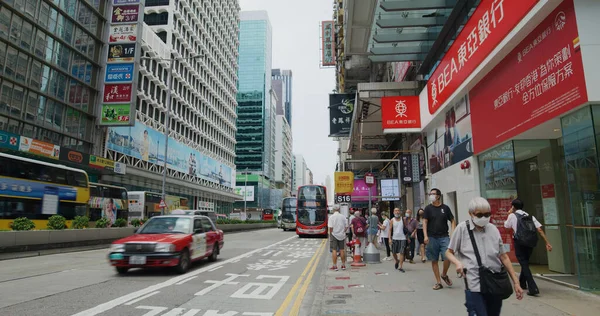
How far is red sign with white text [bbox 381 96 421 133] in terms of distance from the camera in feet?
49.9

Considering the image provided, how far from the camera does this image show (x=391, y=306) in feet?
19.4

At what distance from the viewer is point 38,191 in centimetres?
1678

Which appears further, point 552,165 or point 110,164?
point 110,164

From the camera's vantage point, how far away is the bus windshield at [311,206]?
28281mm

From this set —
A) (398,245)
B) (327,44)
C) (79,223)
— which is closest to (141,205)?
(79,223)

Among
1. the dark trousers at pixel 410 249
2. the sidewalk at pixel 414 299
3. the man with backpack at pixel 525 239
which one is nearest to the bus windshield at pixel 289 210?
the dark trousers at pixel 410 249

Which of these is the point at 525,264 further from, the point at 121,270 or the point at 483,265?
the point at 121,270

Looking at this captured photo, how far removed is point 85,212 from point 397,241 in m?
17.4

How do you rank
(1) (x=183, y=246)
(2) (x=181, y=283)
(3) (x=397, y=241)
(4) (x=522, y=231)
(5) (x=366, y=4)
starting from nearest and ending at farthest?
(4) (x=522, y=231), (2) (x=181, y=283), (1) (x=183, y=246), (3) (x=397, y=241), (5) (x=366, y=4)

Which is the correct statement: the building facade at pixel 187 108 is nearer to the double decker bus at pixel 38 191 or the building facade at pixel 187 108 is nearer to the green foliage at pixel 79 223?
the double decker bus at pixel 38 191

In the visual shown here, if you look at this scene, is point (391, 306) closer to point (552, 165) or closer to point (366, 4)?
point (552, 165)

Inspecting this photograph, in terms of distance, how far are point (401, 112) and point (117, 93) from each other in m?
26.1

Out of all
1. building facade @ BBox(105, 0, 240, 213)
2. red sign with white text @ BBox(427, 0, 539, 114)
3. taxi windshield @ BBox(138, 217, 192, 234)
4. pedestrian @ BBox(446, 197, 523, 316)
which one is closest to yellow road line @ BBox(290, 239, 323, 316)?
pedestrian @ BBox(446, 197, 523, 316)

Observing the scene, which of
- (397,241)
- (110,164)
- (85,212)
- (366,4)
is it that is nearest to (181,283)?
(397,241)
